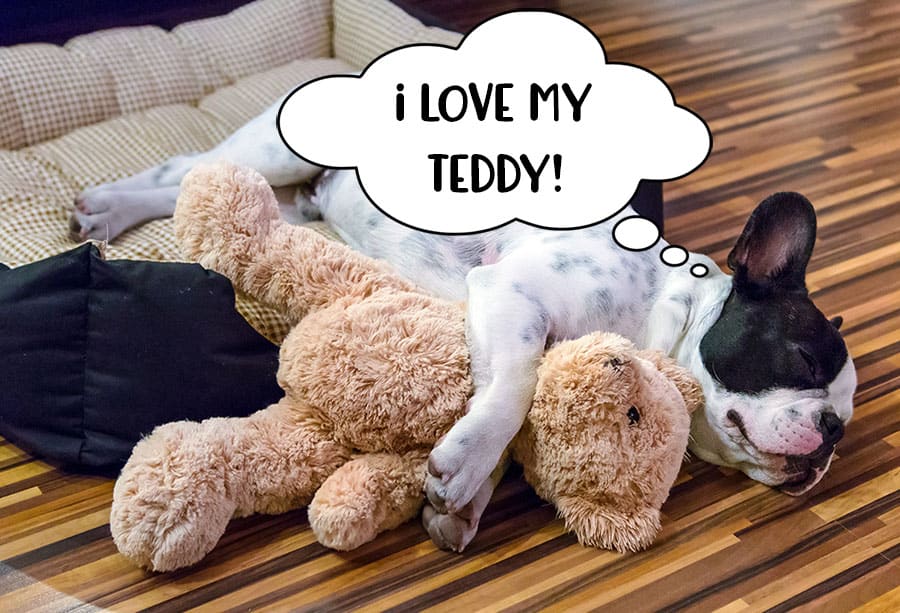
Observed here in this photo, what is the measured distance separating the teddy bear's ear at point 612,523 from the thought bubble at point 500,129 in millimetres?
567

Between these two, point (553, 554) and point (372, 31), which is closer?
point (553, 554)

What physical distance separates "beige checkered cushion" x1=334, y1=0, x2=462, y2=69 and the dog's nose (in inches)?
56.3

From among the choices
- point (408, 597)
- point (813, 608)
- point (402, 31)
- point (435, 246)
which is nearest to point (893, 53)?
point (402, 31)

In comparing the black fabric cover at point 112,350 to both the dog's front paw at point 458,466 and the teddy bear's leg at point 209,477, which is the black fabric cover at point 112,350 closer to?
the teddy bear's leg at point 209,477

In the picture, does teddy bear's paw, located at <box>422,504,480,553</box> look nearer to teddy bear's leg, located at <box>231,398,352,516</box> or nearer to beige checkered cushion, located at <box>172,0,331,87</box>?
teddy bear's leg, located at <box>231,398,352,516</box>

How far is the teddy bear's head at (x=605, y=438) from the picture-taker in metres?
1.50

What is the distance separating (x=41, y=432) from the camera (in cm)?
173

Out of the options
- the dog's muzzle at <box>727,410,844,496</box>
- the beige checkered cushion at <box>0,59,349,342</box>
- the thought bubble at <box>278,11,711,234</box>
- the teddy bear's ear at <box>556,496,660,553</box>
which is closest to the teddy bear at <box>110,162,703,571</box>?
the teddy bear's ear at <box>556,496,660,553</box>

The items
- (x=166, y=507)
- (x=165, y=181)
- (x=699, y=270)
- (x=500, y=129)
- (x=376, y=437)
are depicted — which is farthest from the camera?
(x=165, y=181)

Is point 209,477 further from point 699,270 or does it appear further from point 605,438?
point 699,270

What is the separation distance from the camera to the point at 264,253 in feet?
5.57

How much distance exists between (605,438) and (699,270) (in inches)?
18.6

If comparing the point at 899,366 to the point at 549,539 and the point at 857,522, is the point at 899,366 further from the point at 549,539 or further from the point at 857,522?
the point at 549,539

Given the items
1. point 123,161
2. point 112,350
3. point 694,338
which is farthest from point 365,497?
point 123,161
